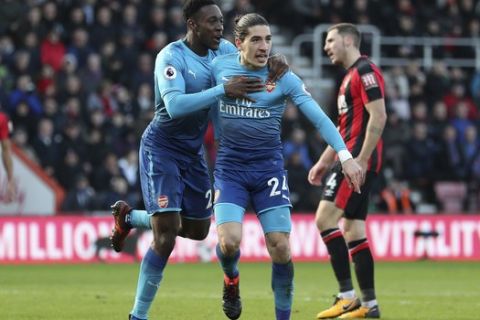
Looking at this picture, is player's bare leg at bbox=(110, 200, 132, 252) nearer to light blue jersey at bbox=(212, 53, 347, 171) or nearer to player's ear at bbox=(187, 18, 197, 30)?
light blue jersey at bbox=(212, 53, 347, 171)

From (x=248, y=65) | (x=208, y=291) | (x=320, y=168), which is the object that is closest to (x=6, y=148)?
(x=208, y=291)

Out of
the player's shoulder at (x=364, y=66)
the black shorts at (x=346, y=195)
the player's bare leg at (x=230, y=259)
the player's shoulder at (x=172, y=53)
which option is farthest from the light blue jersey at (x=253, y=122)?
the player's shoulder at (x=364, y=66)

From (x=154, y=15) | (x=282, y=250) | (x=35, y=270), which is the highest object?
(x=154, y=15)

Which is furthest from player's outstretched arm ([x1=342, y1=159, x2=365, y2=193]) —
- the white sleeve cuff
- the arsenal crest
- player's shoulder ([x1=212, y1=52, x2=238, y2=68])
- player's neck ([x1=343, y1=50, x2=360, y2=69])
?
player's neck ([x1=343, y1=50, x2=360, y2=69])

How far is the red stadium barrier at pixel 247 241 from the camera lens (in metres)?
19.2

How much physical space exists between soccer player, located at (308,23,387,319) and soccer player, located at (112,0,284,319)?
160 cm

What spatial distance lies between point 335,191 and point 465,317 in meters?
1.65

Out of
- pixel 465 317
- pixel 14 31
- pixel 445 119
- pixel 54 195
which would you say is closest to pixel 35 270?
pixel 54 195

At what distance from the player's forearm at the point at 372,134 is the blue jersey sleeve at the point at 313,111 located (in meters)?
1.93

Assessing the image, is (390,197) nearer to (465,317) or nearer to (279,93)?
Answer: (465,317)

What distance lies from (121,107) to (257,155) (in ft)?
41.4

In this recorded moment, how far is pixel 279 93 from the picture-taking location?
952 centimetres

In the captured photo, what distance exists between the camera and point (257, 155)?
9594mm

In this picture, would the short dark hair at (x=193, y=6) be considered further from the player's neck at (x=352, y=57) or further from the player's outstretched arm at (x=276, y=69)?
the player's neck at (x=352, y=57)
